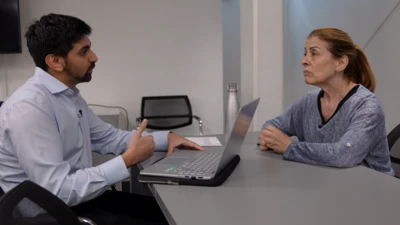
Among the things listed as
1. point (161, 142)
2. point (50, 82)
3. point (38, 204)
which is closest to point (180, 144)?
point (161, 142)

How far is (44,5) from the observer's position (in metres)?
3.98

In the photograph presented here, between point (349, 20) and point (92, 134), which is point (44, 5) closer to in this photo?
point (92, 134)

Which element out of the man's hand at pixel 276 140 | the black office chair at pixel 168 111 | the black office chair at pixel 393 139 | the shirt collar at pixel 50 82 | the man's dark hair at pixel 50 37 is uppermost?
the man's dark hair at pixel 50 37

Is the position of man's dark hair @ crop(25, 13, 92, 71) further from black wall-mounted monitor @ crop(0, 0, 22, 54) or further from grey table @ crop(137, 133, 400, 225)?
black wall-mounted monitor @ crop(0, 0, 22, 54)

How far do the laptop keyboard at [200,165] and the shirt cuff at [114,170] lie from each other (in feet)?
0.62

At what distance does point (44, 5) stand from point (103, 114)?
3.90ft

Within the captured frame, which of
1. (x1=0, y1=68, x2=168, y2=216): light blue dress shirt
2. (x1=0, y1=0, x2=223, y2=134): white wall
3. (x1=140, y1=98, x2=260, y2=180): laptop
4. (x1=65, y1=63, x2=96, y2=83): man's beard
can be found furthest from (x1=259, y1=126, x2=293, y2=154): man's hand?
(x1=0, y1=0, x2=223, y2=134): white wall

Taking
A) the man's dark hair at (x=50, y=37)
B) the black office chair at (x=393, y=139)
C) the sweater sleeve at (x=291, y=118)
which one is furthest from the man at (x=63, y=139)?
the black office chair at (x=393, y=139)

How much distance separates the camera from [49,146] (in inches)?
53.0

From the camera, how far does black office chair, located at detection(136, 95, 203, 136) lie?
402 cm

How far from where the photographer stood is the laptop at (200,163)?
1.36 metres

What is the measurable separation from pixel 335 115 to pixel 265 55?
118 cm

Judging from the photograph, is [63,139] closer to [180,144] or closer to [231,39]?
[180,144]

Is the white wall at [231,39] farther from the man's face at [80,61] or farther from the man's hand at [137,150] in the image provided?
the man's hand at [137,150]
